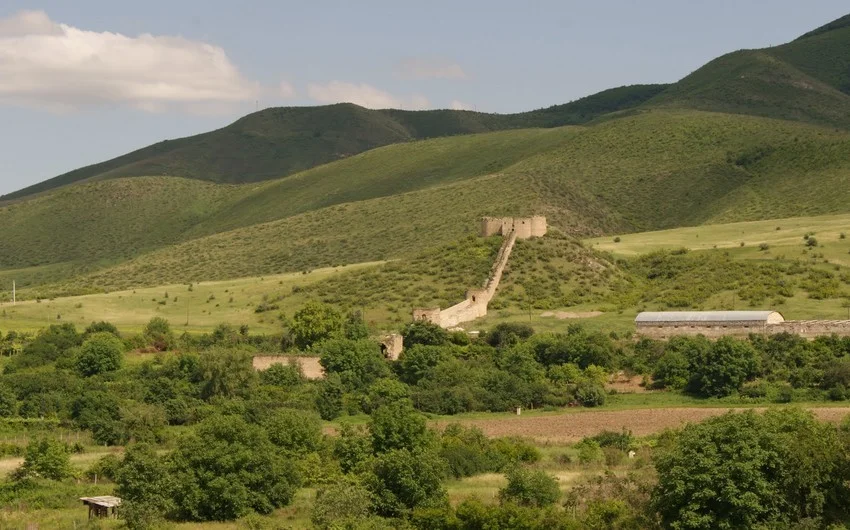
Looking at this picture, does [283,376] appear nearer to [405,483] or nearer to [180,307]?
[405,483]

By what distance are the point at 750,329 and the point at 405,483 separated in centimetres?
2702

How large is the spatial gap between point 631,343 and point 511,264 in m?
14.4

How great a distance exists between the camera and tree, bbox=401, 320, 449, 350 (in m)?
66.6

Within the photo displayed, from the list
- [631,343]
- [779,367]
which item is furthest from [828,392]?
[631,343]

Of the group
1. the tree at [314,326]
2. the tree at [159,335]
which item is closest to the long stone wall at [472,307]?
the tree at [314,326]

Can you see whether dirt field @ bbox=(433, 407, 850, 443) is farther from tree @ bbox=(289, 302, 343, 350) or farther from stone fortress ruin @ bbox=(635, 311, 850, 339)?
tree @ bbox=(289, 302, 343, 350)

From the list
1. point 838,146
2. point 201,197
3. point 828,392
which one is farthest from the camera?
point 201,197

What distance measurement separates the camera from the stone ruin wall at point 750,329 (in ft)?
209

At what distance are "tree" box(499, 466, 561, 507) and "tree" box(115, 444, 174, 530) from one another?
9.30 m

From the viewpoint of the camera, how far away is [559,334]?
67.2 meters

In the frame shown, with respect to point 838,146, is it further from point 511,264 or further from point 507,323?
point 507,323

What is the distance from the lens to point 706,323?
217 feet

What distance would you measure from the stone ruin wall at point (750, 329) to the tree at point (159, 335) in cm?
2166

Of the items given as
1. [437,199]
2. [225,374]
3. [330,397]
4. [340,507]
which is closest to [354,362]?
[330,397]
